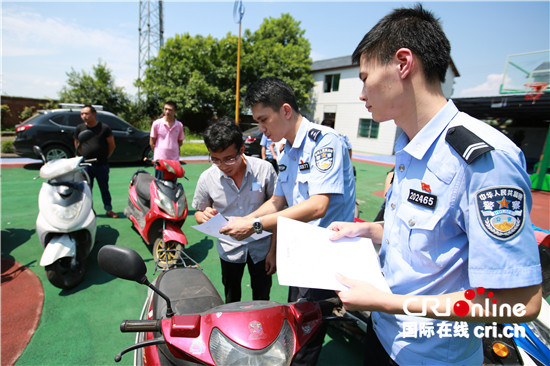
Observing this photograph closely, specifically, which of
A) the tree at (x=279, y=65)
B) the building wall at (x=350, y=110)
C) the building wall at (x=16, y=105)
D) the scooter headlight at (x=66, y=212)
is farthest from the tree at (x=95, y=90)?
the scooter headlight at (x=66, y=212)

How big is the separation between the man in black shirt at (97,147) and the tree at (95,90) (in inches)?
583

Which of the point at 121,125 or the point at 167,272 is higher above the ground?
the point at 121,125

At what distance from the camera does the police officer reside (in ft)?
Answer: 4.92

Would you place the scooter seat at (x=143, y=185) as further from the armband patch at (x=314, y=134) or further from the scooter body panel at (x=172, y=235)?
the armband patch at (x=314, y=134)

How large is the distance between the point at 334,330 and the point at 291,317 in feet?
4.93

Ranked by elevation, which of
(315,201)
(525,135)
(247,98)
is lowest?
(315,201)

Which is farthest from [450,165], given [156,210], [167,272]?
[156,210]

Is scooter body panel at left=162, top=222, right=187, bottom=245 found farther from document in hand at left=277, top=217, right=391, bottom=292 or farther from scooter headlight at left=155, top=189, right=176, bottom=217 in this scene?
document in hand at left=277, top=217, right=391, bottom=292

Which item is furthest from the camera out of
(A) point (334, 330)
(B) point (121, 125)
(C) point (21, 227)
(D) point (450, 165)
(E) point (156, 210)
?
(B) point (121, 125)

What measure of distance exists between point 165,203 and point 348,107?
16148 millimetres

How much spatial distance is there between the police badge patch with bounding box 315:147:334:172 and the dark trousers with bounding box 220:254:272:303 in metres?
1.00

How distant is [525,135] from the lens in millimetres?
18500

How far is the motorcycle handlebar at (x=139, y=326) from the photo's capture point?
1.02 metres

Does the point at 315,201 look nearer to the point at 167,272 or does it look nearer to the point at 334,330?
the point at 167,272
